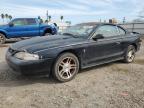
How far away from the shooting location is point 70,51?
522cm

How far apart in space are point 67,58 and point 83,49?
0.55m

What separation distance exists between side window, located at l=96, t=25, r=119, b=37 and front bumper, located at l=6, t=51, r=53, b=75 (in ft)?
6.18

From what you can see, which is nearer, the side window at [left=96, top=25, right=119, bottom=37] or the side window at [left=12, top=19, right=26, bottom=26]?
the side window at [left=96, top=25, right=119, bottom=37]

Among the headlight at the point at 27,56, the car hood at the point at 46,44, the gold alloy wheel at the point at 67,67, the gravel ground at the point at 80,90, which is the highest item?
the car hood at the point at 46,44

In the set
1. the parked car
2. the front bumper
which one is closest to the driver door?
the front bumper

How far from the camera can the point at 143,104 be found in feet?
12.6

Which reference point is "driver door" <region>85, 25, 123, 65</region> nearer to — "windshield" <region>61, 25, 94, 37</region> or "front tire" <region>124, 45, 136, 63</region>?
"windshield" <region>61, 25, 94, 37</region>

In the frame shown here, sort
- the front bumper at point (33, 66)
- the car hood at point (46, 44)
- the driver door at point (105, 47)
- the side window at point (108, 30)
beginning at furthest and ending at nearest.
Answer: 1. the side window at point (108, 30)
2. the driver door at point (105, 47)
3. the car hood at point (46, 44)
4. the front bumper at point (33, 66)

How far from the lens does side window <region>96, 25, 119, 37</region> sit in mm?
6039

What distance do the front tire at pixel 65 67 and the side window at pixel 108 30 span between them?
1.23 meters

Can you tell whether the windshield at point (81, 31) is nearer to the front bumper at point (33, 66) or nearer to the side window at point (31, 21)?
the front bumper at point (33, 66)

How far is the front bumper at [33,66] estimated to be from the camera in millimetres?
4625

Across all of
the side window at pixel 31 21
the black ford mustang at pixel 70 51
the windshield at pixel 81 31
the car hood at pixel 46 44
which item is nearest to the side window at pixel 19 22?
the side window at pixel 31 21

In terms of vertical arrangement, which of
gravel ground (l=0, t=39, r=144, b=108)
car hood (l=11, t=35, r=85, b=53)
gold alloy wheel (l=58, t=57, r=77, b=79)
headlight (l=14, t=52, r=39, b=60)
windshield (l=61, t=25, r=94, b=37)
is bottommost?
gravel ground (l=0, t=39, r=144, b=108)
